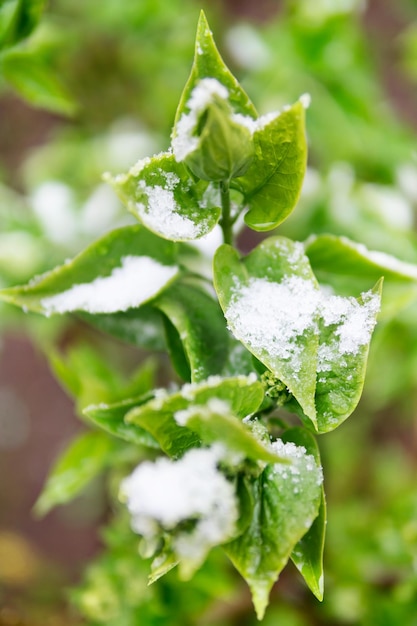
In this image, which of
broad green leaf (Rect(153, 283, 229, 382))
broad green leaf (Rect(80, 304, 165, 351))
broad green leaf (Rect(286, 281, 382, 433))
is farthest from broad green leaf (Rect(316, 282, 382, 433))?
broad green leaf (Rect(80, 304, 165, 351))

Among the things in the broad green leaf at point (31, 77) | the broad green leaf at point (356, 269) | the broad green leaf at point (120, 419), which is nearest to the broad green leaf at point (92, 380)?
the broad green leaf at point (120, 419)

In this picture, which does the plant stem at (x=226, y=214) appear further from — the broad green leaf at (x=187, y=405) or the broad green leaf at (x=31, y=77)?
the broad green leaf at (x=31, y=77)

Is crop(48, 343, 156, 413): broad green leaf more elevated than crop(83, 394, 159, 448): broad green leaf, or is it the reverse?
crop(83, 394, 159, 448): broad green leaf

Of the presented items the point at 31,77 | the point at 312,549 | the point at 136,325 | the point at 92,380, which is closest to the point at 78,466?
the point at 92,380

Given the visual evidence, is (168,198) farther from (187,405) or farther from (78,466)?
(78,466)

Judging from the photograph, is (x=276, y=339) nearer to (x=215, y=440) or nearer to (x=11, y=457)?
(x=215, y=440)

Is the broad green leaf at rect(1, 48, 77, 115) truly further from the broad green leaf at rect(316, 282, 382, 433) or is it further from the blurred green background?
the broad green leaf at rect(316, 282, 382, 433)
